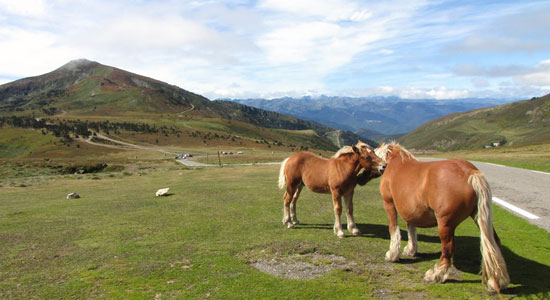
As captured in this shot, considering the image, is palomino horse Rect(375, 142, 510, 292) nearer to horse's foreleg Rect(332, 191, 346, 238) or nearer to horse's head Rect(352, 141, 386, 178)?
horse's head Rect(352, 141, 386, 178)

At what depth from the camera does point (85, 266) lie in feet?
27.2

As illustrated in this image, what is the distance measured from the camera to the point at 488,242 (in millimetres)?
6324

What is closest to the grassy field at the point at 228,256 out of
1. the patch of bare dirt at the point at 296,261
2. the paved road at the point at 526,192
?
the patch of bare dirt at the point at 296,261

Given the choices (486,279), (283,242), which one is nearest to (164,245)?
(283,242)

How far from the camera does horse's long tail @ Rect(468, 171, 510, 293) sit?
6215 mm

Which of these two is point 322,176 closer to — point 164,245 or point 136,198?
point 164,245

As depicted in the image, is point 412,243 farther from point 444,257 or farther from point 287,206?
point 287,206

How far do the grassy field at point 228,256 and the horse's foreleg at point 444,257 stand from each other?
8.8 inches

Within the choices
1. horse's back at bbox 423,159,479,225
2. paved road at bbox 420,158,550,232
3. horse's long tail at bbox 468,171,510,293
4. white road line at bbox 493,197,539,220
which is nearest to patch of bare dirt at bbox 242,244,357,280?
horse's back at bbox 423,159,479,225

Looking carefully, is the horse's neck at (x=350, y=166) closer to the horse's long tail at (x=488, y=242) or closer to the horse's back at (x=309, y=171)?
the horse's back at (x=309, y=171)

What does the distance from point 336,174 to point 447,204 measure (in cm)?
455

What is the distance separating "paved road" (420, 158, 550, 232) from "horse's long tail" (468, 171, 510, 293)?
6.34 meters

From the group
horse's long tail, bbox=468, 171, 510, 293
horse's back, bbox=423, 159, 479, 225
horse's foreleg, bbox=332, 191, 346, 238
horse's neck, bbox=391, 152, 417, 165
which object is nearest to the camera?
horse's long tail, bbox=468, 171, 510, 293

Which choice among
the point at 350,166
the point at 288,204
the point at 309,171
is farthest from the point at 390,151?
the point at 288,204
